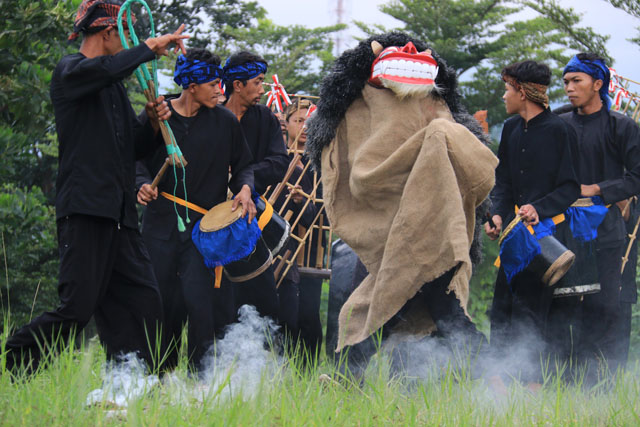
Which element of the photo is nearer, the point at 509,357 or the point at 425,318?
the point at 425,318

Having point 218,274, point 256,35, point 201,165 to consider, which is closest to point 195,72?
point 201,165

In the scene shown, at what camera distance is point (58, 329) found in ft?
13.9

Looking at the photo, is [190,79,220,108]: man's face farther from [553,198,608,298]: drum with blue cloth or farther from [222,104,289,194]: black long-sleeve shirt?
[553,198,608,298]: drum with blue cloth

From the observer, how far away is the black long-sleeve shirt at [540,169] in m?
5.85

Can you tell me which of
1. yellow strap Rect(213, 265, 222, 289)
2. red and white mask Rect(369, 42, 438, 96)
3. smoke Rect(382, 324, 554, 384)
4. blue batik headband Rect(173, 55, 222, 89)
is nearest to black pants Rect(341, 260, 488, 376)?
smoke Rect(382, 324, 554, 384)

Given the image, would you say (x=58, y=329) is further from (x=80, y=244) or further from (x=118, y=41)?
(x=118, y=41)

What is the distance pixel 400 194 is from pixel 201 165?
1.25 m

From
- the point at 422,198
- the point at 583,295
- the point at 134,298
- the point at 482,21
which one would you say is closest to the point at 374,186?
the point at 422,198

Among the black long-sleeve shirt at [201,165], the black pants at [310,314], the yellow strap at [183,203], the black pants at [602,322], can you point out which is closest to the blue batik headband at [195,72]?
the black long-sleeve shirt at [201,165]

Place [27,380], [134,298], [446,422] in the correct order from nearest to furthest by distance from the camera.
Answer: [446,422] → [27,380] → [134,298]

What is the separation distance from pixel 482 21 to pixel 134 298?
15.2m

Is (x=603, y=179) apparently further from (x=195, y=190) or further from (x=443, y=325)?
(x=195, y=190)

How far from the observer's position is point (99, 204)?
4.30 metres

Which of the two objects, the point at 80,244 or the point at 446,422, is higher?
the point at 80,244
